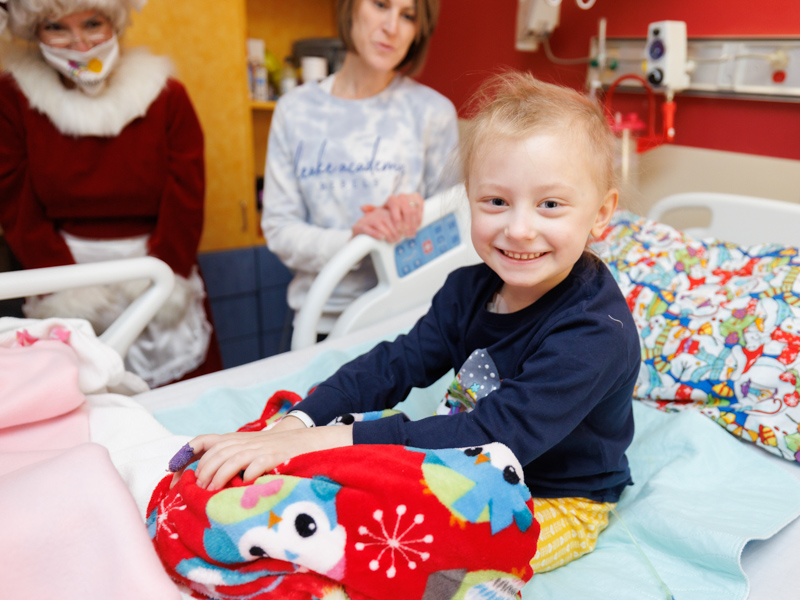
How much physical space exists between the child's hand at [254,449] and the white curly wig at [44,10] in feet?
3.80

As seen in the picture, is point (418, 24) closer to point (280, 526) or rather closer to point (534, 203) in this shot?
point (534, 203)

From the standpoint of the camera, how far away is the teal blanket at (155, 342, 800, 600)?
0.81m

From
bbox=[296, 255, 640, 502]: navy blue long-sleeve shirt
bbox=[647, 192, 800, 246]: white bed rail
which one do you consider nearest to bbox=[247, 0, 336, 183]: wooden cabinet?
bbox=[647, 192, 800, 246]: white bed rail

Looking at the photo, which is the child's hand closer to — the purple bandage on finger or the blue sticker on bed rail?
the purple bandage on finger

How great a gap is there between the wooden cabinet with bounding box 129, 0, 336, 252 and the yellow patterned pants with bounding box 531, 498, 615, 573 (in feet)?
6.28

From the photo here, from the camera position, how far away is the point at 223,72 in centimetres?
229

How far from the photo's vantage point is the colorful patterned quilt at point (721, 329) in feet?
3.58

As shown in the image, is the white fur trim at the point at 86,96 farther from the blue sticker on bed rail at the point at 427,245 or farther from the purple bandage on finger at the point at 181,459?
the purple bandage on finger at the point at 181,459

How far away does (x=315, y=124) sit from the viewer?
1630 millimetres

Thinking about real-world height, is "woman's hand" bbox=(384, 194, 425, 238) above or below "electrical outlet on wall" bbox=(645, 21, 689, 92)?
below

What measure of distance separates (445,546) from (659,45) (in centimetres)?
152

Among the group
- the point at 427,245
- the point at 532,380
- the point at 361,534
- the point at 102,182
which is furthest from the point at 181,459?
the point at 102,182

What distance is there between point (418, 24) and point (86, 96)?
852mm

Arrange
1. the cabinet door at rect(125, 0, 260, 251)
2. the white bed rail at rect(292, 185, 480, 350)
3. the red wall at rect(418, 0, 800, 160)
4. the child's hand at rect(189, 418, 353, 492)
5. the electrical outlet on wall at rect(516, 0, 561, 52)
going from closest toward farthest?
the child's hand at rect(189, 418, 353, 492), the white bed rail at rect(292, 185, 480, 350), the red wall at rect(418, 0, 800, 160), the electrical outlet on wall at rect(516, 0, 561, 52), the cabinet door at rect(125, 0, 260, 251)
